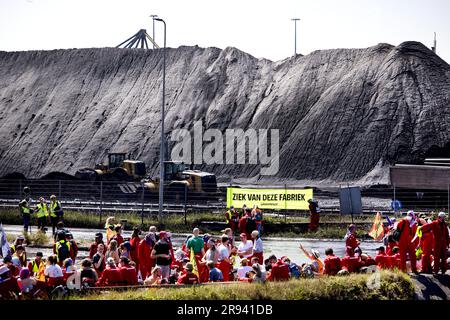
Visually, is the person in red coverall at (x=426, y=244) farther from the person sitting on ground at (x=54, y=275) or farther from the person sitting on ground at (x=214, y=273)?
the person sitting on ground at (x=54, y=275)

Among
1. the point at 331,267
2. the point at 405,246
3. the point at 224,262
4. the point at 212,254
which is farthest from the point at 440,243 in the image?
the point at 212,254

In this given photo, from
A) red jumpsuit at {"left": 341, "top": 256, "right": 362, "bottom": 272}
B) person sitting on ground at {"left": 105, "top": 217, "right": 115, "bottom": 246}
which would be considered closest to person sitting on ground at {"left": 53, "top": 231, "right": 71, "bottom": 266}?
person sitting on ground at {"left": 105, "top": 217, "right": 115, "bottom": 246}

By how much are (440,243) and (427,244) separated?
270mm

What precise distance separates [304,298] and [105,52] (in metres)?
74.7

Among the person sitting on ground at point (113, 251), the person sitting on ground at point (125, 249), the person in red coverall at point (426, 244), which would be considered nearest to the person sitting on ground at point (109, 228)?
the person sitting on ground at point (125, 249)

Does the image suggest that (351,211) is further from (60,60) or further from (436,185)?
(60,60)

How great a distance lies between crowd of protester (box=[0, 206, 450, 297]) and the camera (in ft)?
49.5

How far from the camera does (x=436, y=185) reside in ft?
134

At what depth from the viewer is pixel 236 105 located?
71.5m

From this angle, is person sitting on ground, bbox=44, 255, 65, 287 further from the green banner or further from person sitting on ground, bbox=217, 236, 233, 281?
the green banner

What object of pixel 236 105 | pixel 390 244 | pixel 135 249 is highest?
pixel 236 105

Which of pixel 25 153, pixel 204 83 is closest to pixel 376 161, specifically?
pixel 204 83

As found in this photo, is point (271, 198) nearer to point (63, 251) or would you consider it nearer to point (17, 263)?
point (63, 251)

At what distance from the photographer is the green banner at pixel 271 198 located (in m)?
34.2
